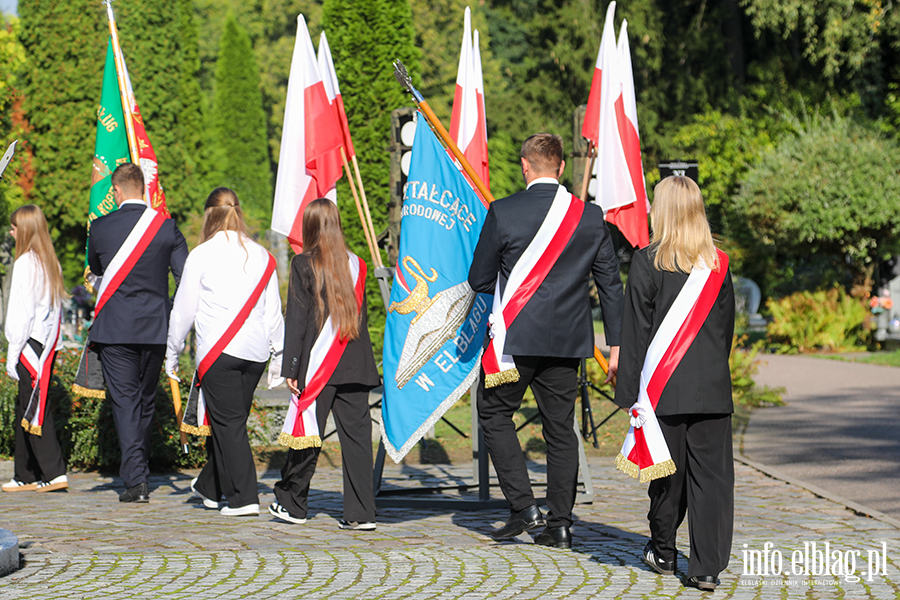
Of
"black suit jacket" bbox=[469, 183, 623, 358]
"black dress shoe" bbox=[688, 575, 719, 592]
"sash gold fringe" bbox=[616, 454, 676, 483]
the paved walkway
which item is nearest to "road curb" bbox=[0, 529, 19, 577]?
"black suit jacket" bbox=[469, 183, 623, 358]

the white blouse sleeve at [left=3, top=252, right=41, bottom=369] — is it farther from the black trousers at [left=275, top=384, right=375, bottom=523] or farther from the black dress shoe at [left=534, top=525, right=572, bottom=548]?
the black dress shoe at [left=534, top=525, right=572, bottom=548]

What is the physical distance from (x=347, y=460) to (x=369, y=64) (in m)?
12.2

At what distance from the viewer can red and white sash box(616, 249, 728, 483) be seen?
4363 mm

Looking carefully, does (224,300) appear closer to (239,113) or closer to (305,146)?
(305,146)

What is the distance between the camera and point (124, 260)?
6.38 metres

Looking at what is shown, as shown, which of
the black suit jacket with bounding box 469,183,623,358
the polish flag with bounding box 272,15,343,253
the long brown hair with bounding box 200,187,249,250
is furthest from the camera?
the polish flag with bounding box 272,15,343,253

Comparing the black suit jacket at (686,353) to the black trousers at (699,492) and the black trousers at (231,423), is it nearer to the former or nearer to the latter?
the black trousers at (699,492)

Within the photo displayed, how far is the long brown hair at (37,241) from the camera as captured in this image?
6.76 metres

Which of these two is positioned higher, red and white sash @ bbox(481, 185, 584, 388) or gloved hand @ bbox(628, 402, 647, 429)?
red and white sash @ bbox(481, 185, 584, 388)

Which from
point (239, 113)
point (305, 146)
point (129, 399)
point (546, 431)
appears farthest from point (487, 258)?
point (239, 113)

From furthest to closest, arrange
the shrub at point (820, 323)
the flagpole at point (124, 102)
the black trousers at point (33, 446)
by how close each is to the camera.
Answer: the shrub at point (820, 323)
the flagpole at point (124, 102)
the black trousers at point (33, 446)

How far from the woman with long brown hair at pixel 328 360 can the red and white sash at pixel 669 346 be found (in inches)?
70.3

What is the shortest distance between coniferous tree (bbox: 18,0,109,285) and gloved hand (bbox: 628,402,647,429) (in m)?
18.3

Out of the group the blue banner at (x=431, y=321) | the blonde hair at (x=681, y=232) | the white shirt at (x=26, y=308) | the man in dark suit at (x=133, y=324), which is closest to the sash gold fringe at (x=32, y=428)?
the white shirt at (x=26, y=308)
